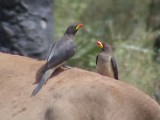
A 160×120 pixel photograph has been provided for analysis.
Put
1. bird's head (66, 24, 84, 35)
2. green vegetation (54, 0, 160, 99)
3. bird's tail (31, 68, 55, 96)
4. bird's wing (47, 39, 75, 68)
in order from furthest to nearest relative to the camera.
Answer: green vegetation (54, 0, 160, 99) < bird's head (66, 24, 84, 35) < bird's wing (47, 39, 75, 68) < bird's tail (31, 68, 55, 96)

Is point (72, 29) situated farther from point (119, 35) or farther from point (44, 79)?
point (119, 35)

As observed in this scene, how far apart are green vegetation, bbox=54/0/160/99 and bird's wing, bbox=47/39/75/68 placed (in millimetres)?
2053

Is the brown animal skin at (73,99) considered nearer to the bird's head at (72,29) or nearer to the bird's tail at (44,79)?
the bird's tail at (44,79)

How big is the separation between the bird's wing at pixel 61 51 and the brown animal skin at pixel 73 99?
23 centimetres

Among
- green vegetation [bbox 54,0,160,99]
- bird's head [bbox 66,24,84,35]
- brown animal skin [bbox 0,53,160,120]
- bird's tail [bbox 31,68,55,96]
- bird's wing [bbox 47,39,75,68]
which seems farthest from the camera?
green vegetation [bbox 54,0,160,99]

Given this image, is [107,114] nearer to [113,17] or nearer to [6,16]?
[6,16]

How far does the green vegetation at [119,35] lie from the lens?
8.70m

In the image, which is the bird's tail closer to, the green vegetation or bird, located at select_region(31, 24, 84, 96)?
bird, located at select_region(31, 24, 84, 96)

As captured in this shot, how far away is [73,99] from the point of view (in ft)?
15.5

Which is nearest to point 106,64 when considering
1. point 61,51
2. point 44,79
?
point 61,51

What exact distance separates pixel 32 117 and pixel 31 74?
0.43m

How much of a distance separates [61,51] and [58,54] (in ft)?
0.20

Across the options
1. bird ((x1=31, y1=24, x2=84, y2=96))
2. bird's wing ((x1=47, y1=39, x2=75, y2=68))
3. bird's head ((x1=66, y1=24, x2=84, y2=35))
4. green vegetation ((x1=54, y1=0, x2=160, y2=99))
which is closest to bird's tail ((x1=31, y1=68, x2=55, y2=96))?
bird ((x1=31, y1=24, x2=84, y2=96))

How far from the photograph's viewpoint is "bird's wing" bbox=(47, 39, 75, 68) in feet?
17.5
